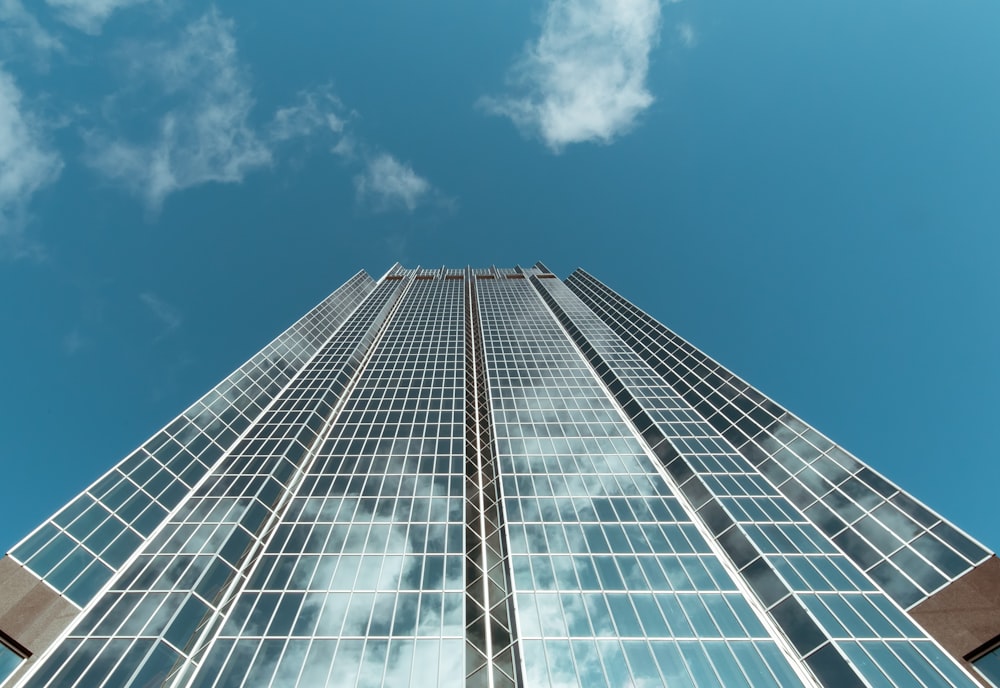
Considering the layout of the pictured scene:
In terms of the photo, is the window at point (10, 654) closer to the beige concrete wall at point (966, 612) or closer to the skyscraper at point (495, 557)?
the skyscraper at point (495, 557)

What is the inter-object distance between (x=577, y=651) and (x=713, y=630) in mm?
7003

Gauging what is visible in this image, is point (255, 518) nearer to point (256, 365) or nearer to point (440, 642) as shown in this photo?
point (440, 642)

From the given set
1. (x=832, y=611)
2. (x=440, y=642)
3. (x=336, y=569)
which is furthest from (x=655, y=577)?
(x=336, y=569)

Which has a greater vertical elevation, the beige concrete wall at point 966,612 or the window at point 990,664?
the beige concrete wall at point 966,612

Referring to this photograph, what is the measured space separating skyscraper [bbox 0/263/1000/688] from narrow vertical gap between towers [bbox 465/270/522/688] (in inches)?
6.9

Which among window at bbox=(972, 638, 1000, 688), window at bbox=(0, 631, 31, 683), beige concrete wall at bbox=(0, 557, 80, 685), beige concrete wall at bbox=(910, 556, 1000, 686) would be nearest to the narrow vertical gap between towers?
beige concrete wall at bbox=(0, 557, 80, 685)

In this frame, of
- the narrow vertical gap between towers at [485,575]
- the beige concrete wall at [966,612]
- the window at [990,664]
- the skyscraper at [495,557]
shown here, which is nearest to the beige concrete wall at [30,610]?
the skyscraper at [495,557]

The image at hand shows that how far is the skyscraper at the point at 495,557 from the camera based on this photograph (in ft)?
74.2

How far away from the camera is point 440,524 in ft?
103

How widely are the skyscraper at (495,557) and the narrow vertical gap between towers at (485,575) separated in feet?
0.57

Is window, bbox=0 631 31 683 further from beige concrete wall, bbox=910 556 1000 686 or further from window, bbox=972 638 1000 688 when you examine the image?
window, bbox=972 638 1000 688

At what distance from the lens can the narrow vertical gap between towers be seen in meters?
23.7

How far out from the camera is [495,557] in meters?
30.7

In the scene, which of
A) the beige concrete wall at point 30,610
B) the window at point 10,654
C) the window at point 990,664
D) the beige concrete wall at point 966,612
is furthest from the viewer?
the beige concrete wall at point 966,612
